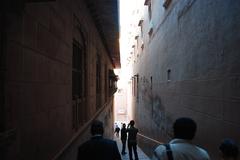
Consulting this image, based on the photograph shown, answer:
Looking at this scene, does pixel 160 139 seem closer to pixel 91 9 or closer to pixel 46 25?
pixel 91 9

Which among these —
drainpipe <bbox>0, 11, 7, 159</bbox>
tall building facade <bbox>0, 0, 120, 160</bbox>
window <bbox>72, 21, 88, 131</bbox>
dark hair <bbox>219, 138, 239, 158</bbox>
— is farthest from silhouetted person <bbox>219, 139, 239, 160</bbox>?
window <bbox>72, 21, 88, 131</bbox>

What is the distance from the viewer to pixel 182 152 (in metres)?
2.57

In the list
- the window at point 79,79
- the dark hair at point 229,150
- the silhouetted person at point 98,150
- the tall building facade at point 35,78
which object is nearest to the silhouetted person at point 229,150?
the dark hair at point 229,150

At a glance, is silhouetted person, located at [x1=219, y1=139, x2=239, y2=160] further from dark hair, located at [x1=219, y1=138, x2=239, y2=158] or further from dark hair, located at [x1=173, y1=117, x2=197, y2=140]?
dark hair, located at [x1=173, y1=117, x2=197, y2=140]

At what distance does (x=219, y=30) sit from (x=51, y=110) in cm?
307

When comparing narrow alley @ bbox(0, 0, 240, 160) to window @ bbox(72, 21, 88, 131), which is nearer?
narrow alley @ bbox(0, 0, 240, 160)

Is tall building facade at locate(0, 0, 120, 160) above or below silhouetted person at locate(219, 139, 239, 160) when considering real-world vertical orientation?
above

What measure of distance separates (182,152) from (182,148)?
4cm

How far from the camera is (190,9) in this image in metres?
7.25

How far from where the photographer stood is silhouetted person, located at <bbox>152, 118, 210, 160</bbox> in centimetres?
256

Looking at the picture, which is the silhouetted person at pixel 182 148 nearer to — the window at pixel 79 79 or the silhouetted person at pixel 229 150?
the silhouetted person at pixel 229 150

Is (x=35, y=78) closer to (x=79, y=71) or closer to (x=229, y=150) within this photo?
(x=229, y=150)

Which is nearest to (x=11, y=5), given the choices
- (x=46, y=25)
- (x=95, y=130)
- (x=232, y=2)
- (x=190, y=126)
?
(x=46, y=25)

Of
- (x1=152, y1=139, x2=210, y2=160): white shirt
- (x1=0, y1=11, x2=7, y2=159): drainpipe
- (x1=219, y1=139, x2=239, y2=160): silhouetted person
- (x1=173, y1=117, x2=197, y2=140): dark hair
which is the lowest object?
(x1=219, y1=139, x2=239, y2=160): silhouetted person
